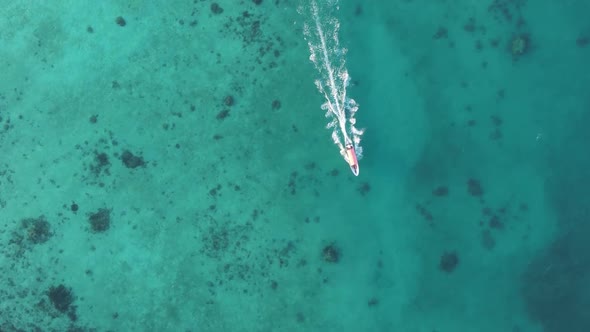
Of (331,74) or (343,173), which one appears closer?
(331,74)

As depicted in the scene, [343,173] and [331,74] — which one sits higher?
[331,74]

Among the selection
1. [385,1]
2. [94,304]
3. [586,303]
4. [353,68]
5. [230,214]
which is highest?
[385,1]

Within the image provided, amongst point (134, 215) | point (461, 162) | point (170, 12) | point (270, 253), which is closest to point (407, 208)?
point (461, 162)

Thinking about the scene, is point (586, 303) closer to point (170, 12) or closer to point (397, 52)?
point (397, 52)
